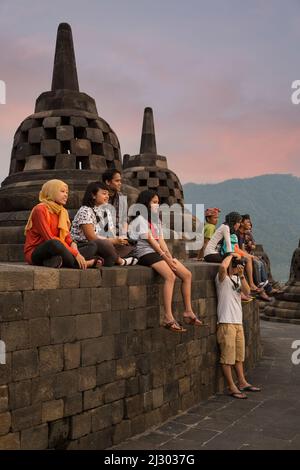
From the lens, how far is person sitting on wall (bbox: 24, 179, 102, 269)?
14.8 ft

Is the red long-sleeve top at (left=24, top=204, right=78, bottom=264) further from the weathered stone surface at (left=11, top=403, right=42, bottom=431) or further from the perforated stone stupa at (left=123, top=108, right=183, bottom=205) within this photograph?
the perforated stone stupa at (left=123, top=108, right=183, bottom=205)

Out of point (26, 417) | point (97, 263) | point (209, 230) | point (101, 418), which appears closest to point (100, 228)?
point (97, 263)

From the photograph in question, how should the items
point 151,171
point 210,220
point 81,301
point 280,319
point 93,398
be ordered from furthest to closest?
1. point 151,171
2. point 280,319
3. point 210,220
4. point 93,398
5. point 81,301

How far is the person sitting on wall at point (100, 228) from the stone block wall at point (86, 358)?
21cm

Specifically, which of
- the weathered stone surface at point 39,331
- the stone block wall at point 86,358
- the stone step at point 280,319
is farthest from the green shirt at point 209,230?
the stone step at point 280,319

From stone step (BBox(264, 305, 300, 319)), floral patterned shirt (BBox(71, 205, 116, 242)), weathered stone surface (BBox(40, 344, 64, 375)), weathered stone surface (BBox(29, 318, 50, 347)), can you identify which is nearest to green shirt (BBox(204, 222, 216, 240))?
floral patterned shirt (BBox(71, 205, 116, 242))

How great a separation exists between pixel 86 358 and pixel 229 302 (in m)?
2.93

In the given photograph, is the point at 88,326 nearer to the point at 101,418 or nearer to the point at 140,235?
the point at 101,418

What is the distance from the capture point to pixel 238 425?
5.73 meters

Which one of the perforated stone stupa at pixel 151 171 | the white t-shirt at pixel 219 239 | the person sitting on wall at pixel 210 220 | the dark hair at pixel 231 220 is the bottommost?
the white t-shirt at pixel 219 239

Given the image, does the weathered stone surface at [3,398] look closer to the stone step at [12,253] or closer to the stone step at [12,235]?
the stone step at [12,253]

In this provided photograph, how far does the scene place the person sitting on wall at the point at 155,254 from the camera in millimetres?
5527
